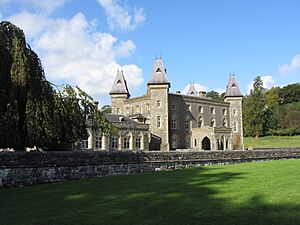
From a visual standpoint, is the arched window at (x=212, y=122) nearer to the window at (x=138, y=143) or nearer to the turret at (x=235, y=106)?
the turret at (x=235, y=106)

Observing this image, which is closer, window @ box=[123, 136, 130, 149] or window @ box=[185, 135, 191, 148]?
window @ box=[123, 136, 130, 149]

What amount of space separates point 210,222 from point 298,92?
332ft

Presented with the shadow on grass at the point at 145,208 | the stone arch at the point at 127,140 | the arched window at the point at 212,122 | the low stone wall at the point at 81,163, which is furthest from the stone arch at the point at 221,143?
the shadow on grass at the point at 145,208

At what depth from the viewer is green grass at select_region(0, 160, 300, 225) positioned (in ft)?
25.7

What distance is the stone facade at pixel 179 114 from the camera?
2239 inches

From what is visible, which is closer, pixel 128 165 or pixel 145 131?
pixel 128 165

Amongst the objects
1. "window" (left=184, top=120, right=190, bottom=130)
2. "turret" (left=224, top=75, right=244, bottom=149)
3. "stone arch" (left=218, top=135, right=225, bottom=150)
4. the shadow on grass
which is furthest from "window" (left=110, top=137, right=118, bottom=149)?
the shadow on grass

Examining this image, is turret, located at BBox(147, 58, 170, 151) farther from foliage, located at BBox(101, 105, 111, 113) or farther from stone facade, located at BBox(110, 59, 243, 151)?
foliage, located at BBox(101, 105, 111, 113)

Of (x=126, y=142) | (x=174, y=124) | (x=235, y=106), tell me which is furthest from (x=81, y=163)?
(x=235, y=106)

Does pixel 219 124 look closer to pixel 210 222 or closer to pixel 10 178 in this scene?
pixel 10 178

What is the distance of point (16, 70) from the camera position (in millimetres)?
17156

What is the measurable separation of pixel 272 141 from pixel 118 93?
3258cm

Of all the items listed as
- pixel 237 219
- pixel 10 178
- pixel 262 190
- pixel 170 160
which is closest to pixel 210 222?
pixel 237 219

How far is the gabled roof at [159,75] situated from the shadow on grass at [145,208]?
44862 mm
